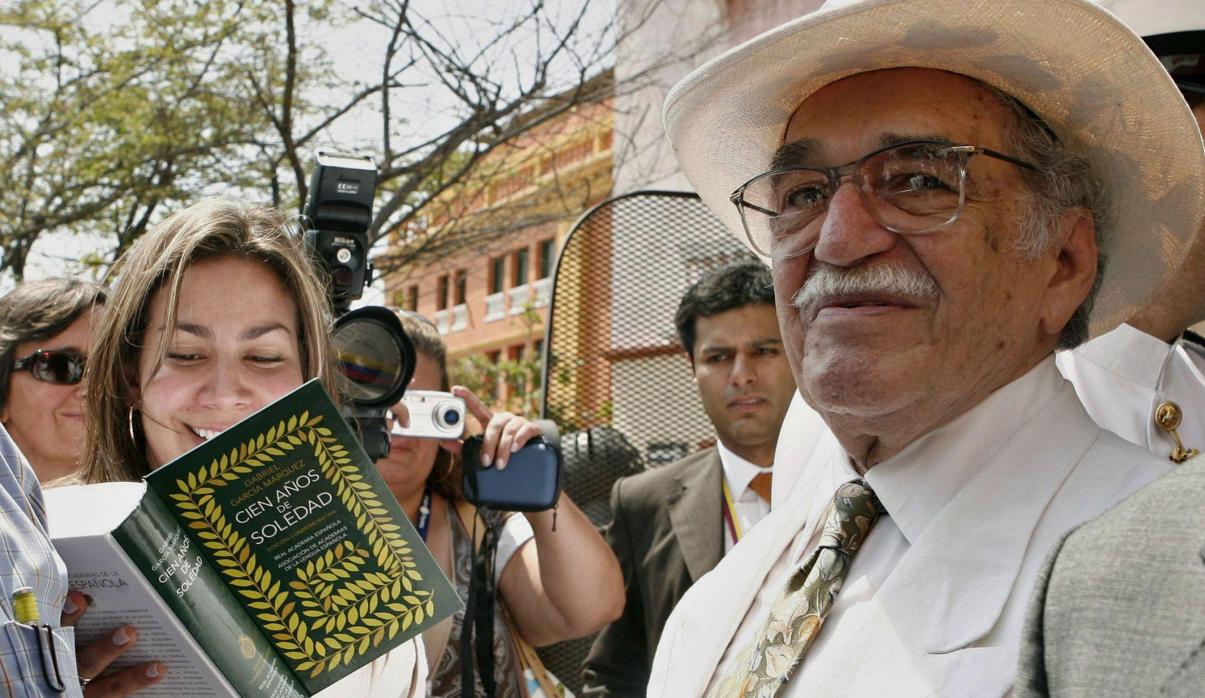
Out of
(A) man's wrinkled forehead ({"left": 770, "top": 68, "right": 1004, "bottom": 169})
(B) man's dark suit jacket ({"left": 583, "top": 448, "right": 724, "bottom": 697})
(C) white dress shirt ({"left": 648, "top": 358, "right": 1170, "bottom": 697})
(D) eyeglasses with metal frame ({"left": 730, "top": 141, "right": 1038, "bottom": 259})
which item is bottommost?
(B) man's dark suit jacket ({"left": 583, "top": 448, "right": 724, "bottom": 697})

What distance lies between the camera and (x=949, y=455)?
1937mm

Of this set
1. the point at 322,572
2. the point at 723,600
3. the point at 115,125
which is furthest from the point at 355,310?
the point at 115,125

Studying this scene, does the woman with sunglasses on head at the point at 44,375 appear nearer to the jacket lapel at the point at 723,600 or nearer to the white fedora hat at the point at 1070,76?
the jacket lapel at the point at 723,600

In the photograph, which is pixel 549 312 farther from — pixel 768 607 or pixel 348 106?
pixel 348 106

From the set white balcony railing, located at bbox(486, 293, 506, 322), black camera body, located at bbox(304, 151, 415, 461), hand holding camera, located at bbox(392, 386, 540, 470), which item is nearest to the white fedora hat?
black camera body, located at bbox(304, 151, 415, 461)

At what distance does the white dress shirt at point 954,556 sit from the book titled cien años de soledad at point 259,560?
0.53 metres

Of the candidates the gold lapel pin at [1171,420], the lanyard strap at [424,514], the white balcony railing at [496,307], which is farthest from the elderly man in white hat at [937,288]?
the white balcony railing at [496,307]

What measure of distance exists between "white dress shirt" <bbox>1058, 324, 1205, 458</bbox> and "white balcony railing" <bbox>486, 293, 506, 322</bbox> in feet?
74.0

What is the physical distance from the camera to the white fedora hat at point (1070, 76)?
194cm

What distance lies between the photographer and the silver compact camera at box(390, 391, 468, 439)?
294cm

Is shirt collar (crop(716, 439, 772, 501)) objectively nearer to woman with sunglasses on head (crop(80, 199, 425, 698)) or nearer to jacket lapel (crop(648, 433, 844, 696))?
jacket lapel (crop(648, 433, 844, 696))

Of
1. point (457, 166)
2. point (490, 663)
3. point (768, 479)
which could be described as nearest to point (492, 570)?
point (490, 663)

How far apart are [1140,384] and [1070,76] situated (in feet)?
2.06

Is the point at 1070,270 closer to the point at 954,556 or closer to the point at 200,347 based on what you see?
the point at 954,556
